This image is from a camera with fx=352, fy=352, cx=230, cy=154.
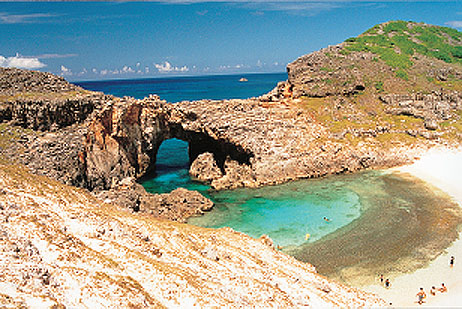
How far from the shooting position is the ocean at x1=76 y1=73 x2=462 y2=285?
29.5 meters

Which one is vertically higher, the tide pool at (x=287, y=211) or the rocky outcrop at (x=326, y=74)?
the rocky outcrop at (x=326, y=74)

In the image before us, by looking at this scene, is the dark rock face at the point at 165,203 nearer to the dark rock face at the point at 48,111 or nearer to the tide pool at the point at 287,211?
the tide pool at the point at 287,211

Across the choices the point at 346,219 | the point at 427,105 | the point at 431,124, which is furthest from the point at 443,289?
the point at 427,105

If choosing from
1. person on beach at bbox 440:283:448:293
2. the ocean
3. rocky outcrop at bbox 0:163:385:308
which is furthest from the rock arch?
person on beach at bbox 440:283:448:293

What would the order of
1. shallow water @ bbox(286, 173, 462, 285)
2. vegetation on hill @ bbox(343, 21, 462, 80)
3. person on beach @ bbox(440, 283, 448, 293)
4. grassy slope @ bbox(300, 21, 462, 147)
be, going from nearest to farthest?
1. person on beach @ bbox(440, 283, 448, 293)
2. shallow water @ bbox(286, 173, 462, 285)
3. grassy slope @ bbox(300, 21, 462, 147)
4. vegetation on hill @ bbox(343, 21, 462, 80)

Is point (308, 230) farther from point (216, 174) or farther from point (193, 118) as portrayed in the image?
point (193, 118)

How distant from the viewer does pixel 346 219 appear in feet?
122

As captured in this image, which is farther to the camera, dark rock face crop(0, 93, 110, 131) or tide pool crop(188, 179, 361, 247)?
dark rock face crop(0, 93, 110, 131)

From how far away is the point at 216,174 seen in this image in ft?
176

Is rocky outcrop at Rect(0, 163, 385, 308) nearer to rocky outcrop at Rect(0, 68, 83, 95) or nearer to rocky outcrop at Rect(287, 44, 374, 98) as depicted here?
rocky outcrop at Rect(0, 68, 83, 95)

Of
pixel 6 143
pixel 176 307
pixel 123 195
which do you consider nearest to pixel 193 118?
pixel 123 195

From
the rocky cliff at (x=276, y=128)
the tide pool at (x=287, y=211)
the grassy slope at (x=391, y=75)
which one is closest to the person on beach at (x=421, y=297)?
the tide pool at (x=287, y=211)

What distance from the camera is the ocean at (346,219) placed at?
96.7 ft

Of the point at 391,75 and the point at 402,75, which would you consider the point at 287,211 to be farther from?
the point at 402,75
